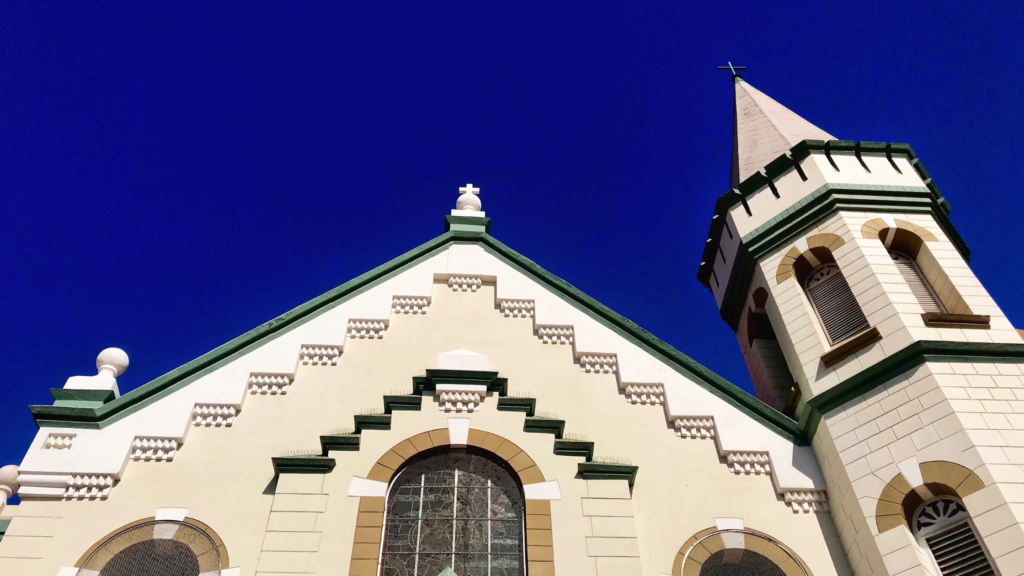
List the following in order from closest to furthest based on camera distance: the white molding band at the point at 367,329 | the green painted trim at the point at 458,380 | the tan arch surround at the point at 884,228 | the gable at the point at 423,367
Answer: the gable at the point at 423,367
the green painted trim at the point at 458,380
the white molding band at the point at 367,329
the tan arch surround at the point at 884,228

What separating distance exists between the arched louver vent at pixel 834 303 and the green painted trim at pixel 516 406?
522 centimetres

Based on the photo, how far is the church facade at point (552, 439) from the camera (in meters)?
10.8

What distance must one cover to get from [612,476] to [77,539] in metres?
6.93

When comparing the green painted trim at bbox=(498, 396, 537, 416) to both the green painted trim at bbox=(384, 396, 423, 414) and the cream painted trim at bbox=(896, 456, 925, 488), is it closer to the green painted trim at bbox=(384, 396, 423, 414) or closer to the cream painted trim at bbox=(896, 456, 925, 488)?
the green painted trim at bbox=(384, 396, 423, 414)

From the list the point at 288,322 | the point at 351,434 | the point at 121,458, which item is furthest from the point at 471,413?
the point at 121,458

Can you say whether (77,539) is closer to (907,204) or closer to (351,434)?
(351,434)

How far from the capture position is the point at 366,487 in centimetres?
1134

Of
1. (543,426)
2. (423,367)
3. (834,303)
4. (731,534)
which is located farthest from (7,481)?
(834,303)

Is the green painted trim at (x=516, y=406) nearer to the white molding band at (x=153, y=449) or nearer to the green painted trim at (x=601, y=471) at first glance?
the green painted trim at (x=601, y=471)

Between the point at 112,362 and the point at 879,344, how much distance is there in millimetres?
11703

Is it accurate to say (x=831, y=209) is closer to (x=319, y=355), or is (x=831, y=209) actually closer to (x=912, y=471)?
(x=912, y=471)

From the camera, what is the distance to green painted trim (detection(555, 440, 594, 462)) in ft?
38.8

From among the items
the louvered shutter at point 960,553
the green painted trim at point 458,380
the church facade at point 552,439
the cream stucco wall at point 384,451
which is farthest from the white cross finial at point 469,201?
the louvered shutter at point 960,553

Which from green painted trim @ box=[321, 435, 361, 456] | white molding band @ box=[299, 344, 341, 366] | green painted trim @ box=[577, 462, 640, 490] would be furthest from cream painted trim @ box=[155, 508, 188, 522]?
green painted trim @ box=[577, 462, 640, 490]
